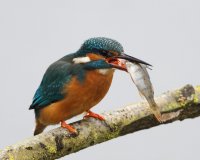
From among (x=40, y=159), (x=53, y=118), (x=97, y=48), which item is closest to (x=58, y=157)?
(x=40, y=159)

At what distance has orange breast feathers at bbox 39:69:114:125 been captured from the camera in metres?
4.02

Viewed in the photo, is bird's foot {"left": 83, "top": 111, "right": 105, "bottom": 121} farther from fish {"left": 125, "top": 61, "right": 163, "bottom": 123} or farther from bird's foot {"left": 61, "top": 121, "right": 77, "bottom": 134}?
fish {"left": 125, "top": 61, "right": 163, "bottom": 123}

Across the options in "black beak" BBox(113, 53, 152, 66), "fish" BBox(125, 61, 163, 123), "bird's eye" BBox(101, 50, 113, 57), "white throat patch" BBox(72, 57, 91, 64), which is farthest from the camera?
"white throat patch" BBox(72, 57, 91, 64)

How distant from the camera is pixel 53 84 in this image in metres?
4.21

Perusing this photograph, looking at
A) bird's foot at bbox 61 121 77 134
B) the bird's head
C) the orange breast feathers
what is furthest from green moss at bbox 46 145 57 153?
the bird's head

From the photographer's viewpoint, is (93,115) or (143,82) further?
(93,115)

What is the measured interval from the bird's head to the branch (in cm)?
36

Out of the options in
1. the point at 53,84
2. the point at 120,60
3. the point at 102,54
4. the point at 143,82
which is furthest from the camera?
Answer: the point at 53,84

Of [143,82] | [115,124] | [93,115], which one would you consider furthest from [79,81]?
[143,82]

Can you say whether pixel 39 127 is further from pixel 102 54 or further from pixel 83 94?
pixel 102 54

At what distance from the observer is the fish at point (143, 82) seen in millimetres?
3406

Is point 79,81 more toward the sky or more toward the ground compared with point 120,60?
more toward the ground

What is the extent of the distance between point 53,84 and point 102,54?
1.64 ft

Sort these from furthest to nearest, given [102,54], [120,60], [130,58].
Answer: [102,54] < [120,60] < [130,58]
